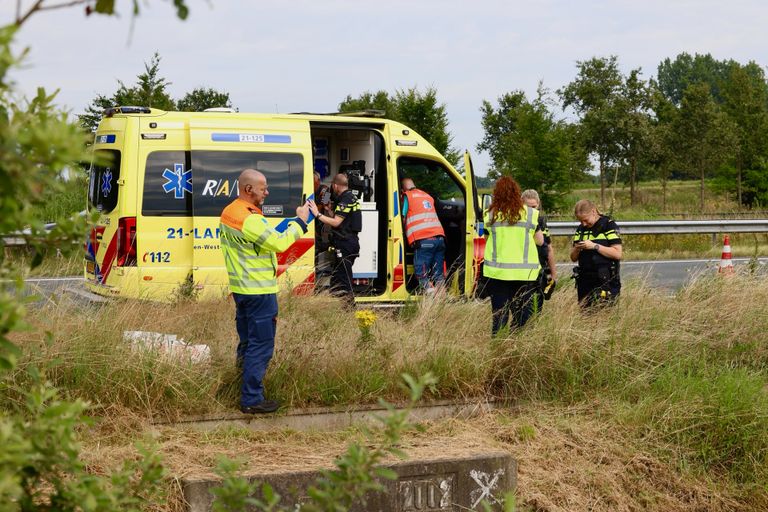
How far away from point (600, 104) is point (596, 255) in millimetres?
29019

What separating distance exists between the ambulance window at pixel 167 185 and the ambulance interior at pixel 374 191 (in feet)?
5.02

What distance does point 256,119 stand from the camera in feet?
33.3

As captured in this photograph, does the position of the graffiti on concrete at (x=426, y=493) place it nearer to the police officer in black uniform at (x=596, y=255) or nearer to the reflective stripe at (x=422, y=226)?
the police officer in black uniform at (x=596, y=255)

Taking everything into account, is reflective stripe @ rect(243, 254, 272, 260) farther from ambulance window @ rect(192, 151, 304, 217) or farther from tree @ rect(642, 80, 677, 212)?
tree @ rect(642, 80, 677, 212)

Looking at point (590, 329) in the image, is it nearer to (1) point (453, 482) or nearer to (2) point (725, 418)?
(2) point (725, 418)

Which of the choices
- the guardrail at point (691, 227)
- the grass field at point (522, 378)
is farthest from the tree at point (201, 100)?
the grass field at point (522, 378)

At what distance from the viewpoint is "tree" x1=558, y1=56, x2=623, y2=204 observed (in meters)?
35.5

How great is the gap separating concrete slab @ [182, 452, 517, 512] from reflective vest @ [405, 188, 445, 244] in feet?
18.1

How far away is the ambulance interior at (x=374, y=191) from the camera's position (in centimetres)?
1076

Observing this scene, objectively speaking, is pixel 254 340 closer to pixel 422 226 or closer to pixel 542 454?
pixel 542 454

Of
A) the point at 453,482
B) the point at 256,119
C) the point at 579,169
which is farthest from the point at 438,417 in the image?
the point at 579,169

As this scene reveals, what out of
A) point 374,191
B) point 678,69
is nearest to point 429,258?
point 374,191

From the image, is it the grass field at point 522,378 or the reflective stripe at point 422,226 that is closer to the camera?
the grass field at point 522,378

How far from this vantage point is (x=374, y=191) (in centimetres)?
1106
